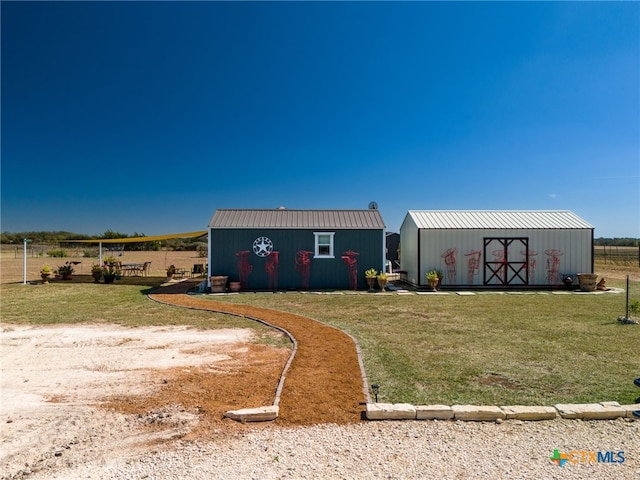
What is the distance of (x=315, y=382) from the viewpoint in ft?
16.0

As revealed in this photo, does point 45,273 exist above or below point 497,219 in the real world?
below

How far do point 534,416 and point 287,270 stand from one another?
1173 centimetres

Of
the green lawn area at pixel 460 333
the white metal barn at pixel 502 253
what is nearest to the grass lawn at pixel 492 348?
the green lawn area at pixel 460 333

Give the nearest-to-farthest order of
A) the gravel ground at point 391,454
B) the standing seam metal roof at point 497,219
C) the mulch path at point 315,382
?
the gravel ground at point 391,454
the mulch path at point 315,382
the standing seam metal roof at point 497,219

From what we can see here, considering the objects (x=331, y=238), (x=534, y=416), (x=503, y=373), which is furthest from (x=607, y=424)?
(x=331, y=238)

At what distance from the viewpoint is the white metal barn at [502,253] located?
15688 millimetres

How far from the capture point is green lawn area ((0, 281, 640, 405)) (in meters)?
4.68

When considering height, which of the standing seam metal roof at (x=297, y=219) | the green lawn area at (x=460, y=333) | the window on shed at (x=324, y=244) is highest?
the standing seam metal roof at (x=297, y=219)

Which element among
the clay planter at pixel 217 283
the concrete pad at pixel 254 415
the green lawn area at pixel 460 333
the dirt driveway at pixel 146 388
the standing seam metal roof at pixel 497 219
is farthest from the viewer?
the standing seam metal roof at pixel 497 219

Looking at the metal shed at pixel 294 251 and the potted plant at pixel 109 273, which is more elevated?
the metal shed at pixel 294 251

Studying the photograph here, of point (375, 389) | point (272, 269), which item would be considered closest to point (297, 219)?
point (272, 269)

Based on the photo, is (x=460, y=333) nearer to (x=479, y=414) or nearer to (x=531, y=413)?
(x=531, y=413)

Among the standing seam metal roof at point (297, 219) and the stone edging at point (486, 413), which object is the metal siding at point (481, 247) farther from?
the stone edging at point (486, 413)

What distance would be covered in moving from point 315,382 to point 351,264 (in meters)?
10.5
